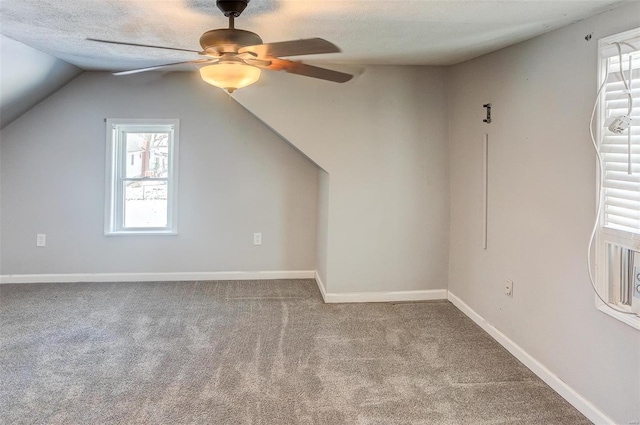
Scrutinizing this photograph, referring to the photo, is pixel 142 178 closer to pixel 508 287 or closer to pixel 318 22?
pixel 318 22

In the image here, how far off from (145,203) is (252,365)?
8.36 ft

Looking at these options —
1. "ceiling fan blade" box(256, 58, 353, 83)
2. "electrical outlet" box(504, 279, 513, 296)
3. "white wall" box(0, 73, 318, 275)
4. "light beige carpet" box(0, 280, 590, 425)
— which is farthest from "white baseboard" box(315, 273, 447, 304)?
"ceiling fan blade" box(256, 58, 353, 83)

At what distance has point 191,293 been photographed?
4.01m

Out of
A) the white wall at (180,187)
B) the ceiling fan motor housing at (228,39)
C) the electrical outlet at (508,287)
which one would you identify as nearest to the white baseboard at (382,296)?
the white wall at (180,187)

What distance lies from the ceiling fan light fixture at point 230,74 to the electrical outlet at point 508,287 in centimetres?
214

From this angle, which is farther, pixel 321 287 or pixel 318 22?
pixel 321 287

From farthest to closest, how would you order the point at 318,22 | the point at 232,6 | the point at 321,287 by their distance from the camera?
the point at 321,287 → the point at 318,22 → the point at 232,6

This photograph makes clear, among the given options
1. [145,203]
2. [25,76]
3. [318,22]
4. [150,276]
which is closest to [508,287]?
[318,22]

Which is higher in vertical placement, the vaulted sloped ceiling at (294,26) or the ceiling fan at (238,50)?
the vaulted sloped ceiling at (294,26)

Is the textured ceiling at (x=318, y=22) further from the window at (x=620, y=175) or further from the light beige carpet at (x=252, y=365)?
the light beige carpet at (x=252, y=365)

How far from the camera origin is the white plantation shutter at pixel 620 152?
187 centimetres

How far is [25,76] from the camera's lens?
344 cm

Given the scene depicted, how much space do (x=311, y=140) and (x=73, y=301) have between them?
8.39ft

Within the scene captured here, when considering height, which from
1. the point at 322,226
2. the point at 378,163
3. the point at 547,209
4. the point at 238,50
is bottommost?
the point at 322,226
